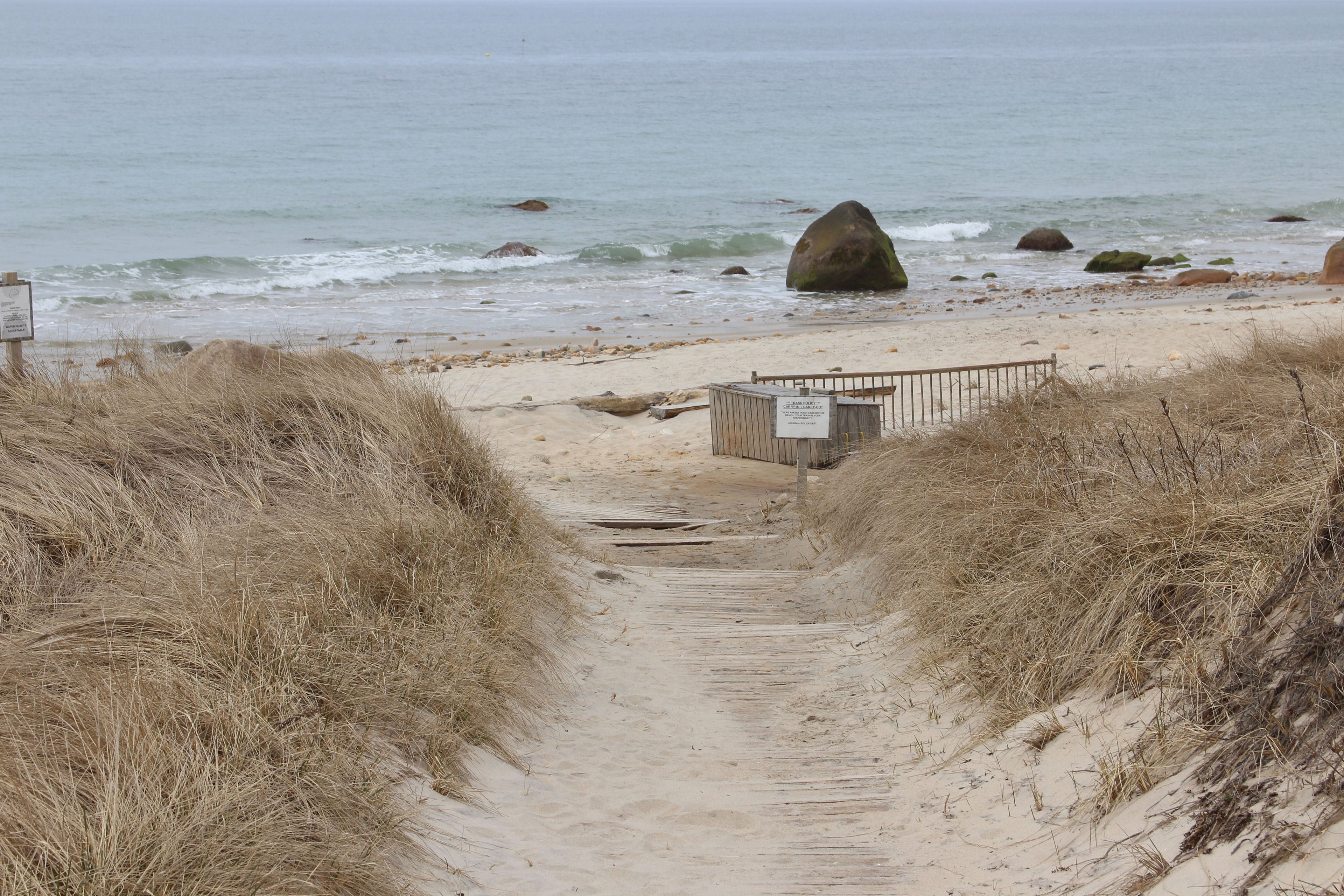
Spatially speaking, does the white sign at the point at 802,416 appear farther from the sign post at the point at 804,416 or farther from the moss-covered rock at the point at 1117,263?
the moss-covered rock at the point at 1117,263

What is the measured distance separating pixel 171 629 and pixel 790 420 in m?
5.20

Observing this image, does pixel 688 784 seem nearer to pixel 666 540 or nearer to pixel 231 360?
pixel 666 540

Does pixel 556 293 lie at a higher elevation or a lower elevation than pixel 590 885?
higher

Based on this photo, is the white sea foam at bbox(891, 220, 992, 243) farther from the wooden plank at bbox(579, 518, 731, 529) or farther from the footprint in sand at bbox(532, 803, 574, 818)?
the footprint in sand at bbox(532, 803, 574, 818)

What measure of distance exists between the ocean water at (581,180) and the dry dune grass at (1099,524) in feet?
26.3

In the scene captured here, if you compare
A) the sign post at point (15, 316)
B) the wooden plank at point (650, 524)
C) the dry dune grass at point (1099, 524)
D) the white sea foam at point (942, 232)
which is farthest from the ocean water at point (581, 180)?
the dry dune grass at point (1099, 524)

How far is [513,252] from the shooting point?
2995 cm

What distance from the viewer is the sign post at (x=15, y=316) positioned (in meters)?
7.82

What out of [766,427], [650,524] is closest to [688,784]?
[650,524]

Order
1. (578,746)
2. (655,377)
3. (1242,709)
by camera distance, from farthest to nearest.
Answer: (655,377) < (578,746) < (1242,709)

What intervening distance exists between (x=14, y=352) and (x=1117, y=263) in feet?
79.5

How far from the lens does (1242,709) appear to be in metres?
3.45

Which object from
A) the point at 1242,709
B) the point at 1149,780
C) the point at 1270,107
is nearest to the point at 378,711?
the point at 1149,780

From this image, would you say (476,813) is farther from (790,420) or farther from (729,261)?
(729,261)
